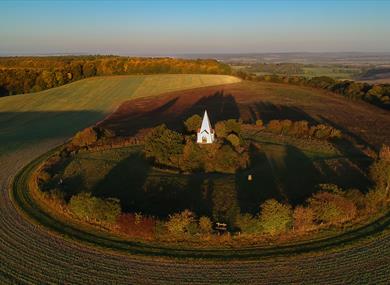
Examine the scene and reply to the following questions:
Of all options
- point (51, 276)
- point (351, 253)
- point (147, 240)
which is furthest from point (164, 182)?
point (351, 253)

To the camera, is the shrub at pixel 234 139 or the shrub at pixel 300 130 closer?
the shrub at pixel 234 139

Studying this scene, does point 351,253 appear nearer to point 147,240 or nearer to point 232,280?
point 232,280

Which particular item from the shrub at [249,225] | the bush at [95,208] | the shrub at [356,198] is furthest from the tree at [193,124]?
the shrub at [249,225]

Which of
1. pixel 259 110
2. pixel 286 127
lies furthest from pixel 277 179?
pixel 259 110

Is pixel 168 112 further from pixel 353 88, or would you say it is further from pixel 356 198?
pixel 356 198

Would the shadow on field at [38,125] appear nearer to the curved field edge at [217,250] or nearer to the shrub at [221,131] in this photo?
the shrub at [221,131]
